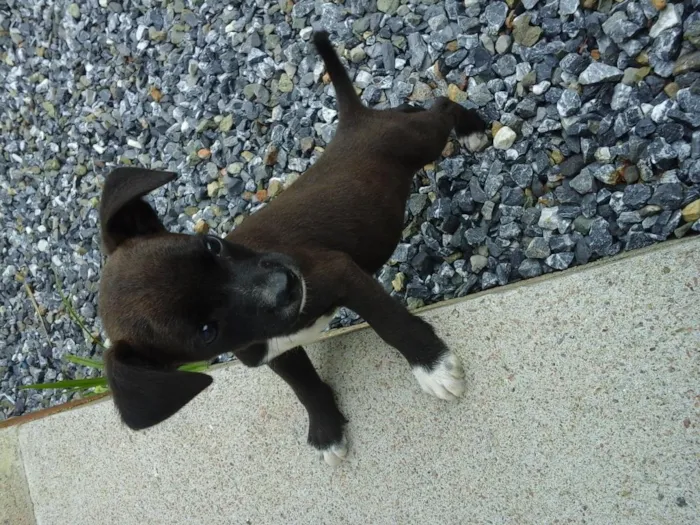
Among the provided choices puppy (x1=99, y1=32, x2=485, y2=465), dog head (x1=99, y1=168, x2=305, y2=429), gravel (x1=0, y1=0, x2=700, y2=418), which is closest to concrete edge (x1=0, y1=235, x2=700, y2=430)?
gravel (x1=0, y1=0, x2=700, y2=418)

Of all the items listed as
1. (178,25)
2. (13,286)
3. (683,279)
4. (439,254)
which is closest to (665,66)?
(683,279)

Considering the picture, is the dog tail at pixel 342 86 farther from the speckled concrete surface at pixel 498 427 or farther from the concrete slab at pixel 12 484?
the concrete slab at pixel 12 484

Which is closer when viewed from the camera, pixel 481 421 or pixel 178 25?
pixel 481 421

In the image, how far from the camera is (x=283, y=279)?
2.47 m

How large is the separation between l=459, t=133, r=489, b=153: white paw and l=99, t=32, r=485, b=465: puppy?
0.72 ft

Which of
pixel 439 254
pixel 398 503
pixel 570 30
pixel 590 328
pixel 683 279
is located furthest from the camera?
pixel 439 254

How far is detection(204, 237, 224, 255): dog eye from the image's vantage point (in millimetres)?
2586

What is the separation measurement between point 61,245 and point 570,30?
13.3 ft

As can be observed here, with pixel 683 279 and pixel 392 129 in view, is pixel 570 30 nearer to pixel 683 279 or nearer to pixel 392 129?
pixel 392 129

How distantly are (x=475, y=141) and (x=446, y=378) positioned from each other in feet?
5.02

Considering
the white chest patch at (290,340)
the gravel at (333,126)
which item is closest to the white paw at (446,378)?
the white chest patch at (290,340)

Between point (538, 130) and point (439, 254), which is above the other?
point (538, 130)

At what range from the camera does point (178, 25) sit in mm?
5070

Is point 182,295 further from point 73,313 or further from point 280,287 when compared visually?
point 73,313
